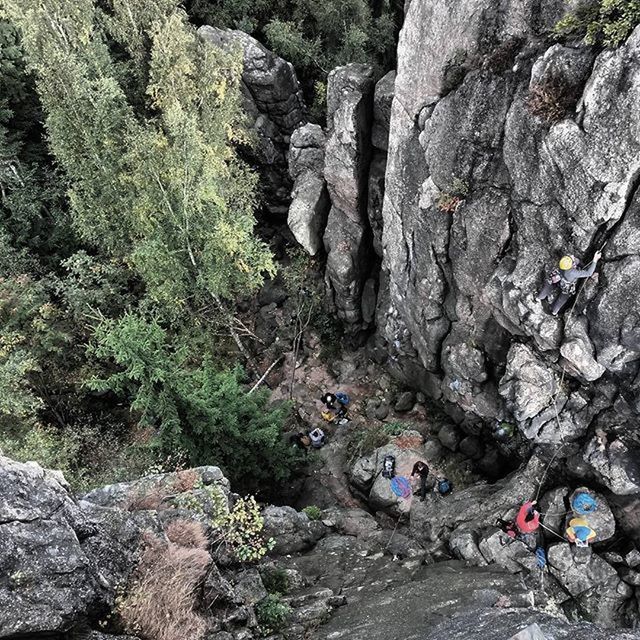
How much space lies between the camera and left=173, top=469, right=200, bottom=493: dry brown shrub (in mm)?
12773

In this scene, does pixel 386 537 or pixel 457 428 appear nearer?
pixel 386 537

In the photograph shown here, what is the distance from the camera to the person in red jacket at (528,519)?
50.3 feet

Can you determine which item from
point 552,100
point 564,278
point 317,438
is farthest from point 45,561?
point 552,100

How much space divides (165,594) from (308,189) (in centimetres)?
1844

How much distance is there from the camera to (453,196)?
16.3 meters

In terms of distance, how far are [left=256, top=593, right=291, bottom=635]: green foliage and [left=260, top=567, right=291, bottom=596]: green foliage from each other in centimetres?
108

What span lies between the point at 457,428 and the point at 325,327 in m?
8.51

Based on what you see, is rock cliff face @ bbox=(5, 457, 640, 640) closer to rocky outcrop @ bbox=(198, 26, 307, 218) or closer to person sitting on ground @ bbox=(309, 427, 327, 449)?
person sitting on ground @ bbox=(309, 427, 327, 449)

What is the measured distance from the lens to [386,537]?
1745 centimetres

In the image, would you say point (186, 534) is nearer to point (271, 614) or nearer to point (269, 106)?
point (271, 614)

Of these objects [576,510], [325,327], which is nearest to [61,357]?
[325,327]

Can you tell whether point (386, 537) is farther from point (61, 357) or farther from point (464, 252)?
point (61, 357)

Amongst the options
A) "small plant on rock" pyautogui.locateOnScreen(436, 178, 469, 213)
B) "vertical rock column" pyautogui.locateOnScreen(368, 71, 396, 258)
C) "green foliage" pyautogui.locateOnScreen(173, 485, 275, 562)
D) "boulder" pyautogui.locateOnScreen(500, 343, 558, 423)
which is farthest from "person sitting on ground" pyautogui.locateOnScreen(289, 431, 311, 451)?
"small plant on rock" pyautogui.locateOnScreen(436, 178, 469, 213)

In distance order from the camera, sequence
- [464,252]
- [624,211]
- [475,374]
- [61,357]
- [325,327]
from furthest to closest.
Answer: [325,327] < [61,357] < [475,374] < [464,252] < [624,211]
